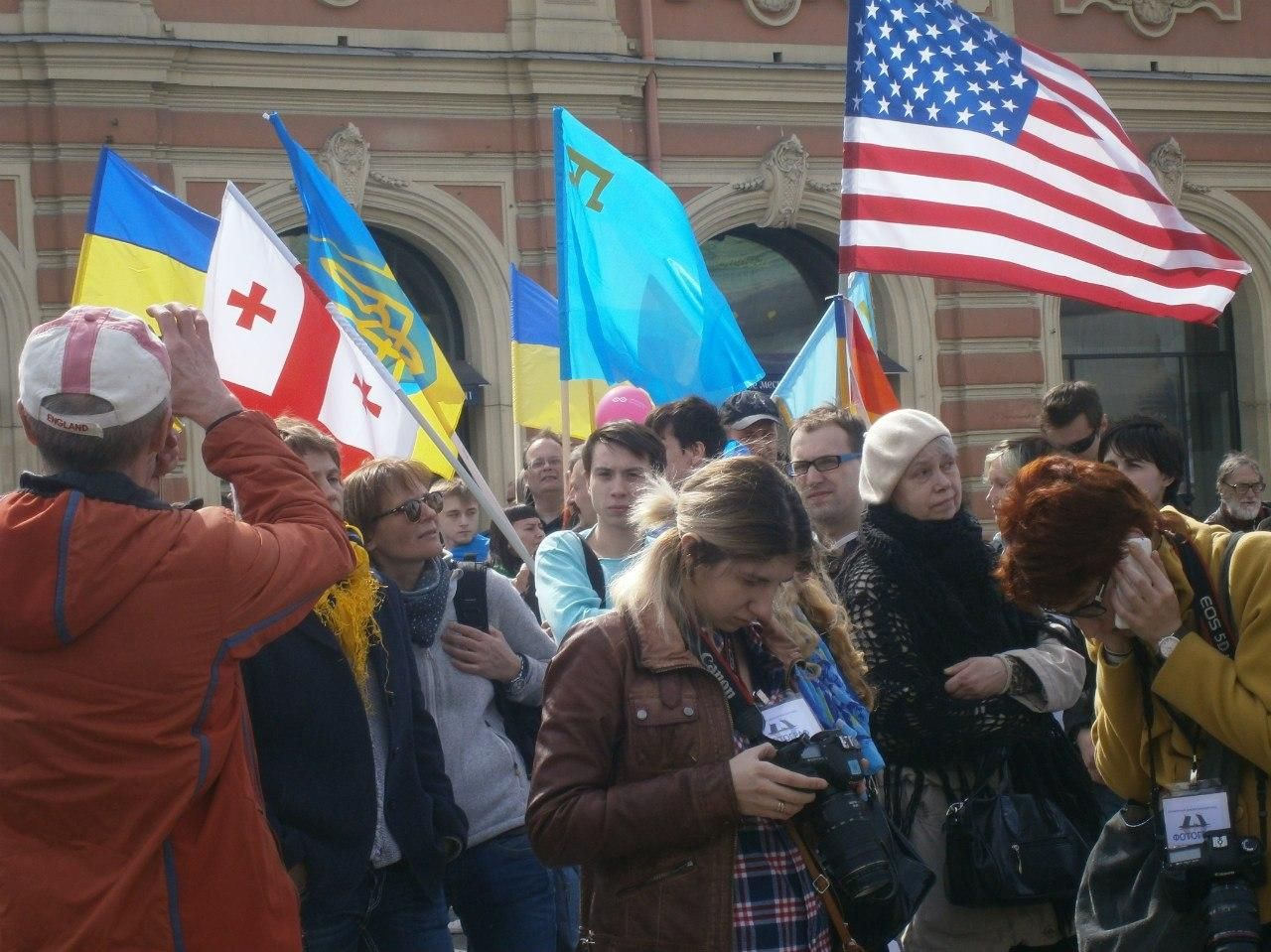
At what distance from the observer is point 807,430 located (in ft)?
15.2

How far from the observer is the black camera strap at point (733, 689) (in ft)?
9.14

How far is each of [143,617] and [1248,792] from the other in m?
1.80

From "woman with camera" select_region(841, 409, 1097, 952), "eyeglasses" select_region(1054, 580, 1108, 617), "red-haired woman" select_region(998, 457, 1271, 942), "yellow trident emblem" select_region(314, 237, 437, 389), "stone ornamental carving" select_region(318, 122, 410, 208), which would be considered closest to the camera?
"red-haired woman" select_region(998, 457, 1271, 942)

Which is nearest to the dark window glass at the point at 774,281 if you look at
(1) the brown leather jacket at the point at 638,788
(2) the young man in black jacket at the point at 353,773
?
(2) the young man in black jacket at the point at 353,773

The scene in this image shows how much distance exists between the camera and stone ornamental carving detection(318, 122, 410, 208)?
11.7 m

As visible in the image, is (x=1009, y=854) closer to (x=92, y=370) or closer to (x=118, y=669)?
(x=118, y=669)

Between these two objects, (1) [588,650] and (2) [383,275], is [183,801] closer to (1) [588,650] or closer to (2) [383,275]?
(1) [588,650]

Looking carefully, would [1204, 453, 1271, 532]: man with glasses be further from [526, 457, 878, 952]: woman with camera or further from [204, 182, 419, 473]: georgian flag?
[526, 457, 878, 952]: woman with camera

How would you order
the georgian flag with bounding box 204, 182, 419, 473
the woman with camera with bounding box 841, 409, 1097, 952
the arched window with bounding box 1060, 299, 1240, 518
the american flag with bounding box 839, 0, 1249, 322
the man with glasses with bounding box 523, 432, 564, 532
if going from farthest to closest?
the arched window with bounding box 1060, 299, 1240, 518 → the man with glasses with bounding box 523, 432, 564, 532 → the american flag with bounding box 839, 0, 1249, 322 → the georgian flag with bounding box 204, 182, 419, 473 → the woman with camera with bounding box 841, 409, 1097, 952

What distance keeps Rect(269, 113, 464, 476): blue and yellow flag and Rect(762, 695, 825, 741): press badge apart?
322 cm

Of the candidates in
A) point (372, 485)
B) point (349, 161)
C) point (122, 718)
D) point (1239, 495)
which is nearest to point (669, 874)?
point (122, 718)

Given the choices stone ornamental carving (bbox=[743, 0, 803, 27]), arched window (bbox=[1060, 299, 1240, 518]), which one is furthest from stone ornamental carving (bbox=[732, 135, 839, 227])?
arched window (bbox=[1060, 299, 1240, 518])

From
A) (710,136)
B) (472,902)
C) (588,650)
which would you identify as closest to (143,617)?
(588,650)

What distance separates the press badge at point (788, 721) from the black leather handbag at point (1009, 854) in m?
0.91
